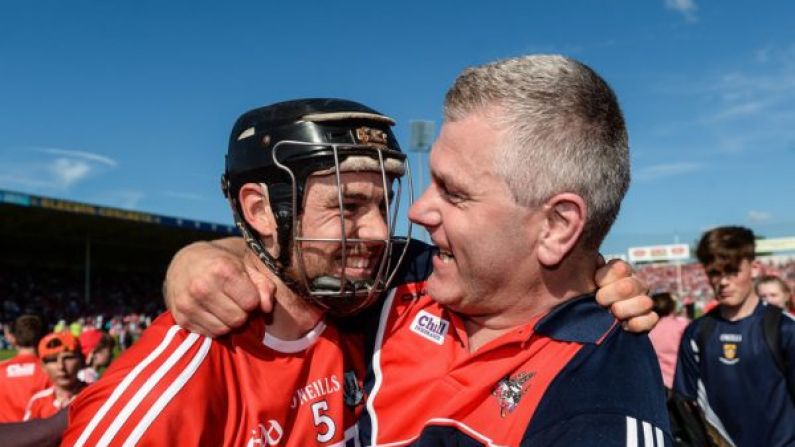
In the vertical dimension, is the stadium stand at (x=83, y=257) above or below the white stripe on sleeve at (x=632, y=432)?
above

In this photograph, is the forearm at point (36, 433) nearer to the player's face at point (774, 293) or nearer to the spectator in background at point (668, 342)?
the spectator in background at point (668, 342)

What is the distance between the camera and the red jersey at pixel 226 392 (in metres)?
1.83

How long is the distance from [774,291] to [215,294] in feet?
26.5

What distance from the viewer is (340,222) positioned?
7.46 feet

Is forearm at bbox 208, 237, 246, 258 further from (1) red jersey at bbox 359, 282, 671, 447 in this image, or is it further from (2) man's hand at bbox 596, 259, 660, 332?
(2) man's hand at bbox 596, 259, 660, 332

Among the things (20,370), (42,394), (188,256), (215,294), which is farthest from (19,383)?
(215,294)

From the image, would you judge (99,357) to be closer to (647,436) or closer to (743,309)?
(743,309)

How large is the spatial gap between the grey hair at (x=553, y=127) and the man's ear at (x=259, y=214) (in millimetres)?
761

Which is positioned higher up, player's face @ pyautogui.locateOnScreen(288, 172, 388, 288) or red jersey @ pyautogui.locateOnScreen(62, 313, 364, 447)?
player's face @ pyautogui.locateOnScreen(288, 172, 388, 288)

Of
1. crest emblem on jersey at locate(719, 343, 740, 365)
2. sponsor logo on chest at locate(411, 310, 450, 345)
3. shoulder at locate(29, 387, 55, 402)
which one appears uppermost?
sponsor logo on chest at locate(411, 310, 450, 345)

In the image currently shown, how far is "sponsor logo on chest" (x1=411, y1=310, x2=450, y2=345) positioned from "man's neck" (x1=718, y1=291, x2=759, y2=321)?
3756 millimetres

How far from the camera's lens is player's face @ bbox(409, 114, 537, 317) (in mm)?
2088

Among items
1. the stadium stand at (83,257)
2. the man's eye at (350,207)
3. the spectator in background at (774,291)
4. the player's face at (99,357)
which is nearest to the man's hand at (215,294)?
the man's eye at (350,207)

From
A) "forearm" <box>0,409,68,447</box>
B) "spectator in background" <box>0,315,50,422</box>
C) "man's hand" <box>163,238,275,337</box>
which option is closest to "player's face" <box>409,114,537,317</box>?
"man's hand" <box>163,238,275,337</box>
